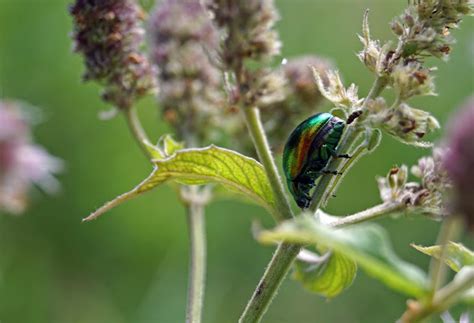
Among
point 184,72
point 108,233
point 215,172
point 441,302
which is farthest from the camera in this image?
point 108,233

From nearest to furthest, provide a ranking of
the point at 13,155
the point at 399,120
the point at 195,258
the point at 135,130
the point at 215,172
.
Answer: the point at 13,155
the point at 399,120
the point at 215,172
the point at 195,258
the point at 135,130

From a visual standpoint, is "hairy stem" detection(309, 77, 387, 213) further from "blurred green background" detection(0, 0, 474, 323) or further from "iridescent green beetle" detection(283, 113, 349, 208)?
"blurred green background" detection(0, 0, 474, 323)

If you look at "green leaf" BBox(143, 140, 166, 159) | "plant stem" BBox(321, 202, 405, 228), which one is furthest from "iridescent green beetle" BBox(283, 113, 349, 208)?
"green leaf" BBox(143, 140, 166, 159)

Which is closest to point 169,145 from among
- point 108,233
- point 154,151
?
point 154,151

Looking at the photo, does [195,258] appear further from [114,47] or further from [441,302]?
[441,302]

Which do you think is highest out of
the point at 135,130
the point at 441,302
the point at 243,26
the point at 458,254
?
the point at 243,26

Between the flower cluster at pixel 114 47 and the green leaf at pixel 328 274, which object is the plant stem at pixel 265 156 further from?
the flower cluster at pixel 114 47
